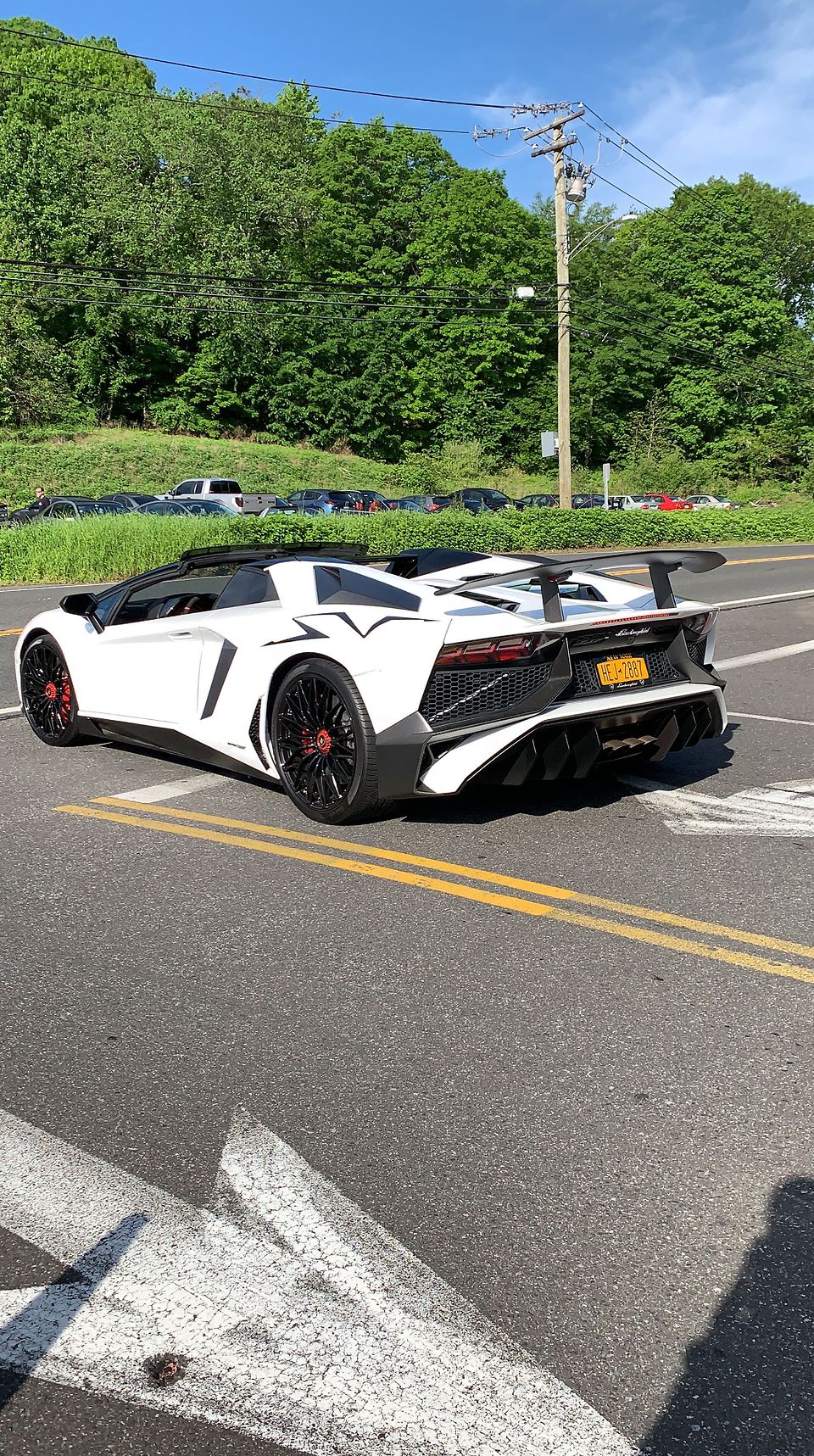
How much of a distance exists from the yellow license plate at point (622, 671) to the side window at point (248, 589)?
1.80 metres

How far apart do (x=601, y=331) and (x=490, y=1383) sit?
77.0m

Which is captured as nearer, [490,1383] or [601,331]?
[490,1383]

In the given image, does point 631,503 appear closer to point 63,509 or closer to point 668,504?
point 668,504

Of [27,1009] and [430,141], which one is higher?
[430,141]

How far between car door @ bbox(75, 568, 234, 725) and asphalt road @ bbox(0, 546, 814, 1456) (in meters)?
0.77

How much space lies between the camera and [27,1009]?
→ 389 cm

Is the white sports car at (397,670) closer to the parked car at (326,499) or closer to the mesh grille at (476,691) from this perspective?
the mesh grille at (476,691)

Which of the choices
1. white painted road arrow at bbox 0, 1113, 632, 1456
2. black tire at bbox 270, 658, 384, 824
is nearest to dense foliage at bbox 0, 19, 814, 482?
black tire at bbox 270, 658, 384, 824

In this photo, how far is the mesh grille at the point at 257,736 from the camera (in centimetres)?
625

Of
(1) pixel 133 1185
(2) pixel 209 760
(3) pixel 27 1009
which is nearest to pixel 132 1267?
(1) pixel 133 1185

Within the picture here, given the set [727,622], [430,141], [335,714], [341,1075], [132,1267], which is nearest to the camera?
[132,1267]

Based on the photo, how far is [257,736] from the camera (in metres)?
6.27

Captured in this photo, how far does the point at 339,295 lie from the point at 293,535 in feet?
143

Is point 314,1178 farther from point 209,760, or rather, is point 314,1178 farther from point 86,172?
point 86,172
